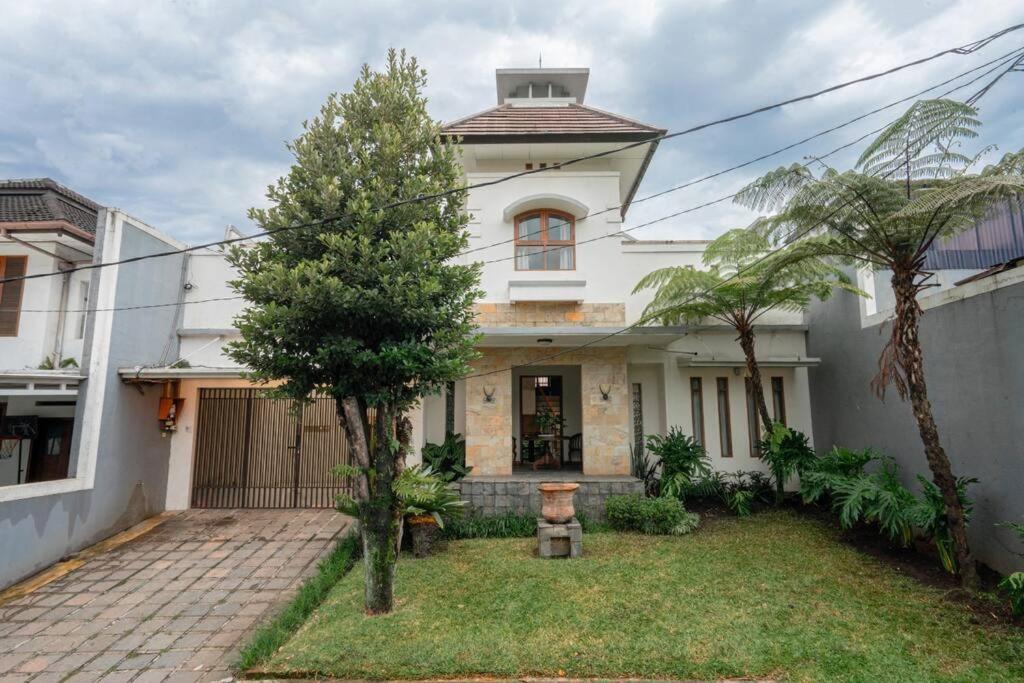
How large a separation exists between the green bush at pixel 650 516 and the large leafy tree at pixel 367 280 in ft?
14.2

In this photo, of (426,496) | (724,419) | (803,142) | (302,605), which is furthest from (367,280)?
(724,419)

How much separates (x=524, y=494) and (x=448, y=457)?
179cm

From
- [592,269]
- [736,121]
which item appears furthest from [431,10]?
[592,269]

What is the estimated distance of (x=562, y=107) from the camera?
12070mm

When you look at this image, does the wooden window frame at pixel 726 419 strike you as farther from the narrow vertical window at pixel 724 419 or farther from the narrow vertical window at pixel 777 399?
the narrow vertical window at pixel 777 399

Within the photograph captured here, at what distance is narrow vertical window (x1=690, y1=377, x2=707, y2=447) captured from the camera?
10.7 metres

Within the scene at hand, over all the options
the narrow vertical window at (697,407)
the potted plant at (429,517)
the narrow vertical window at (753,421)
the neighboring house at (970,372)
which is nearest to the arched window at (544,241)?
the narrow vertical window at (697,407)

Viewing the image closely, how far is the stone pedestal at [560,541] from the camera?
7.25 meters

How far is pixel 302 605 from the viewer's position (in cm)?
576

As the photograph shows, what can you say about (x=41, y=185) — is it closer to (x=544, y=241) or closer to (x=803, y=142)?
(x=544, y=241)

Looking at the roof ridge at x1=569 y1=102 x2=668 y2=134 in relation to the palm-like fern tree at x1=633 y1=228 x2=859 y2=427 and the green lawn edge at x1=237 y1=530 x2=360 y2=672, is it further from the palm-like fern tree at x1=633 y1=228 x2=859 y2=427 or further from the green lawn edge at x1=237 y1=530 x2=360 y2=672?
the green lawn edge at x1=237 y1=530 x2=360 y2=672

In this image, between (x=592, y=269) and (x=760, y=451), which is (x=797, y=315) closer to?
(x=760, y=451)

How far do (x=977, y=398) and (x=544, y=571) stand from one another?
5.93 metres

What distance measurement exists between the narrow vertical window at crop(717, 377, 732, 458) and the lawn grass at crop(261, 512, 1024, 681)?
3.49 m
